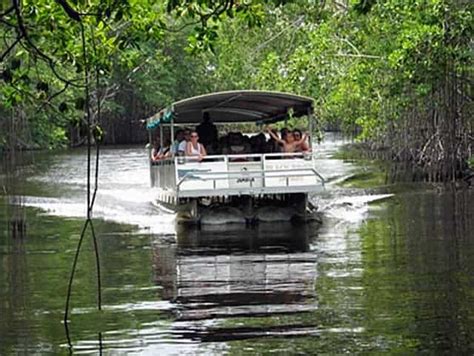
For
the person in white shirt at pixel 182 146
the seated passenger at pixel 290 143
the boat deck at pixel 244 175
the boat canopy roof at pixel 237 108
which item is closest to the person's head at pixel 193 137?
the person in white shirt at pixel 182 146

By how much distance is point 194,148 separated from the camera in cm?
2125

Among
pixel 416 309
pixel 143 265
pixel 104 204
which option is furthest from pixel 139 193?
pixel 416 309

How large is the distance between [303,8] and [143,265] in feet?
62.3

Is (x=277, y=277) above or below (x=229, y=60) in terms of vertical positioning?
below

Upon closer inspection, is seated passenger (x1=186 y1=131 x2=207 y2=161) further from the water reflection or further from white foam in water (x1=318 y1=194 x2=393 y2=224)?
white foam in water (x1=318 y1=194 x2=393 y2=224)

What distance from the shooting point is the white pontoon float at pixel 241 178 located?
A: 20609 mm

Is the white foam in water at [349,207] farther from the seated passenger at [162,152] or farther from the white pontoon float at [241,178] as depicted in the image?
the seated passenger at [162,152]

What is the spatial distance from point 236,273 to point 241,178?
652cm

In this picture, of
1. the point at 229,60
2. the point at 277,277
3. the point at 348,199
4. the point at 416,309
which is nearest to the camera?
the point at 416,309

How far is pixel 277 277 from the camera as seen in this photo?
13.7 m

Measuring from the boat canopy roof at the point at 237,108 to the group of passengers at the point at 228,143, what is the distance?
18.0 inches

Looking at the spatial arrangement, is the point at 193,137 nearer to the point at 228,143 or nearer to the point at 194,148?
the point at 194,148

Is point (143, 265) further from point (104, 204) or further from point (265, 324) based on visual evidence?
point (104, 204)

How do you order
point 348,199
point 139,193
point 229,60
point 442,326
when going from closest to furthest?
point 442,326, point 348,199, point 139,193, point 229,60
